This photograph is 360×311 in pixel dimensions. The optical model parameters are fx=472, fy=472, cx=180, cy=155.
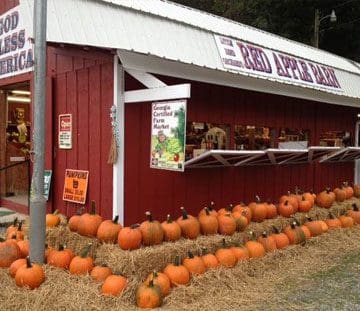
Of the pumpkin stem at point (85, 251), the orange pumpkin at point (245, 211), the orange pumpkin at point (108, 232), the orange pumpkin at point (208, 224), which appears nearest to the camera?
the pumpkin stem at point (85, 251)

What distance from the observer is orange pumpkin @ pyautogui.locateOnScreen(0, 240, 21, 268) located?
18.2 feet

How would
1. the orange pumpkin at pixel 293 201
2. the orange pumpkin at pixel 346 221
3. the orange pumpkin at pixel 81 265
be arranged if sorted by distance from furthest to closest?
1. the orange pumpkin at pixel 346 221
2. the orange pumpkin at pixel 293 201
3. the orange pumpkin at pixel 81 265

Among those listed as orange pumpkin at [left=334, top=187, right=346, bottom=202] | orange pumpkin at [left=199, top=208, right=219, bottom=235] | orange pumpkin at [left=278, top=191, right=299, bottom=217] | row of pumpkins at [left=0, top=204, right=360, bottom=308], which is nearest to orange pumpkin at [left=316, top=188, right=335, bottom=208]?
orange pumpkin at [left=334, top=187, right=346, bottom=202]

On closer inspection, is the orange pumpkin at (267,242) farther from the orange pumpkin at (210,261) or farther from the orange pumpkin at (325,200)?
the orange pumpkin at (325,200)

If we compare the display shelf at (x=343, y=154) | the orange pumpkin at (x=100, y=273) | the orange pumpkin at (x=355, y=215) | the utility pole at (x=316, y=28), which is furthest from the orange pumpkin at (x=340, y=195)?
the utility pole at (x=316, y=28)

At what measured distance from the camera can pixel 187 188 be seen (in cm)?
724

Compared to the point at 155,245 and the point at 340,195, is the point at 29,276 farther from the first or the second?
the point at 340,195

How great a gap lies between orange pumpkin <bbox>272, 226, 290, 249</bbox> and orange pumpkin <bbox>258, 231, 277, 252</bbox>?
0.46ft

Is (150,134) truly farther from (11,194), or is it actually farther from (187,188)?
(11,194)

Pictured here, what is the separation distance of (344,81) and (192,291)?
7.18 metres

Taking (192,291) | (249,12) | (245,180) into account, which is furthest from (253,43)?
(249,12)

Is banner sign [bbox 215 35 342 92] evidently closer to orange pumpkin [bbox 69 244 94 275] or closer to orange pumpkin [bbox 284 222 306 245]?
orange pumpkin [bbox 284 222 306 245]

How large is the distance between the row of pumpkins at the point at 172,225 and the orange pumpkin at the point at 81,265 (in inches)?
12.6

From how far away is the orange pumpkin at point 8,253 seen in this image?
5.55m
